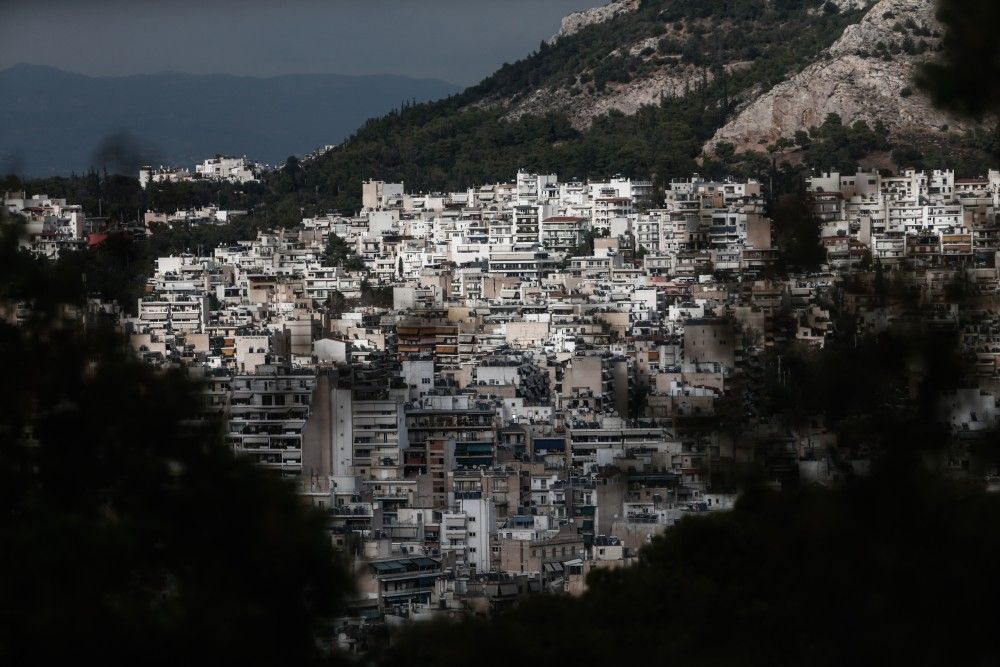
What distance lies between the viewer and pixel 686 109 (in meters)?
41.7

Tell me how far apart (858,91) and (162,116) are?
1706 cm

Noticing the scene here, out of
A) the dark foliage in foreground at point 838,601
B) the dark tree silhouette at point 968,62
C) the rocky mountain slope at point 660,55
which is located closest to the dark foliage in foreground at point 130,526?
the dark foliage in foreground at point 838,601

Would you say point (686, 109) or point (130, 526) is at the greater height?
point (686, 109)

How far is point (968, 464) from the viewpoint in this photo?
486 cm

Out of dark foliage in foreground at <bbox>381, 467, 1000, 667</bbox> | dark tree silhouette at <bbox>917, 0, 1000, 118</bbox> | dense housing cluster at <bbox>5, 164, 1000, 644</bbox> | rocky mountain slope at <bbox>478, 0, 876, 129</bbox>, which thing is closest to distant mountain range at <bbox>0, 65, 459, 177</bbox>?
dense housing cluster at <bbox>5, 164, 1000, 644</bbox>

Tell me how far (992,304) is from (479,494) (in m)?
11.3

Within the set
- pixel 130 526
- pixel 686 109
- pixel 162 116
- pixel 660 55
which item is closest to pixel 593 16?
pixel 660 55

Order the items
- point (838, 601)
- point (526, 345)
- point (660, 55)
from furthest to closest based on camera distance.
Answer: point (660, 55) → point (526, 345) → point (838, 601)

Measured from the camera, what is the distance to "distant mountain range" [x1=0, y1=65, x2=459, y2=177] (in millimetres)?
13647

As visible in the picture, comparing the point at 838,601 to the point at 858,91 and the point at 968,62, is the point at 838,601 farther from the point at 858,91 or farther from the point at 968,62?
the point at 858,91

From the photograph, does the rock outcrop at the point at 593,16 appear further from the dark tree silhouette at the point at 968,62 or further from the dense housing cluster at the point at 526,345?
the dark tree silhouette at the point at 968,62

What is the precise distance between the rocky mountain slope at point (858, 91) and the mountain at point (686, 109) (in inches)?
1.4

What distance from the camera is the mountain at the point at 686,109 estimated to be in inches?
1490

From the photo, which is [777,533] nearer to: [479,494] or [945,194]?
[479,494]
